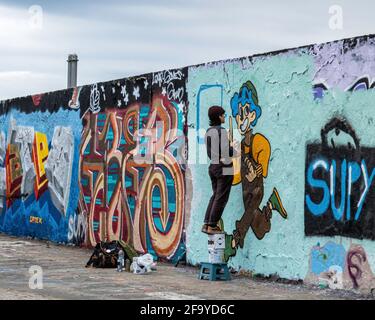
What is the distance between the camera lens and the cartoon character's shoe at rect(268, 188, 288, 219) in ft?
32.5

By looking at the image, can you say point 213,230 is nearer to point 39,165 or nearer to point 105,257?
point 105,257

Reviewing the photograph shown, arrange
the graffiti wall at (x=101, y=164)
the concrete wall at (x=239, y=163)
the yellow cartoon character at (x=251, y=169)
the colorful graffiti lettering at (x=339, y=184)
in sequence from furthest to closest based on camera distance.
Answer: the graffiti wall at (x=101, y=164), the yellow cartoon character at (x=251, y=169), the concrete wall at (x=239, y=163), the colorful graffiti lettering at (x=339, y=184)

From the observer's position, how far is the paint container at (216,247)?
9945mm

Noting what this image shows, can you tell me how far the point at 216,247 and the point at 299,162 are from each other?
1459mm

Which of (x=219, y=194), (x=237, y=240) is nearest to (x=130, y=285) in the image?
(x=219, y=194)

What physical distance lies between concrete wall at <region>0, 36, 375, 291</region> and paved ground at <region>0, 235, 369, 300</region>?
0.39m

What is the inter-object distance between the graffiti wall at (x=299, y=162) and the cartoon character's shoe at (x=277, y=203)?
0.04ft

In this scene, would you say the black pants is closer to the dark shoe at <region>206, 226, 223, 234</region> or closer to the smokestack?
the dark shoe at <region>206, 226, 223, 234</region>

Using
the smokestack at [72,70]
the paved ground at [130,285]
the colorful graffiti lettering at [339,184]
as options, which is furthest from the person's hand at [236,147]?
the smokestack at [72,70]

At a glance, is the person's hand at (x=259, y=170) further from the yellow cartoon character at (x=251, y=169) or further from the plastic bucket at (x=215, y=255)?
the plastic bucket at (x=215, y=255)

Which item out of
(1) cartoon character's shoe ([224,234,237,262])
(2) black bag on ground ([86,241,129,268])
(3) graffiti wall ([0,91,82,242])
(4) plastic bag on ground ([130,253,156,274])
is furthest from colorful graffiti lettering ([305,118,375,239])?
(3) graffiti wall ([0,91,82,242])
